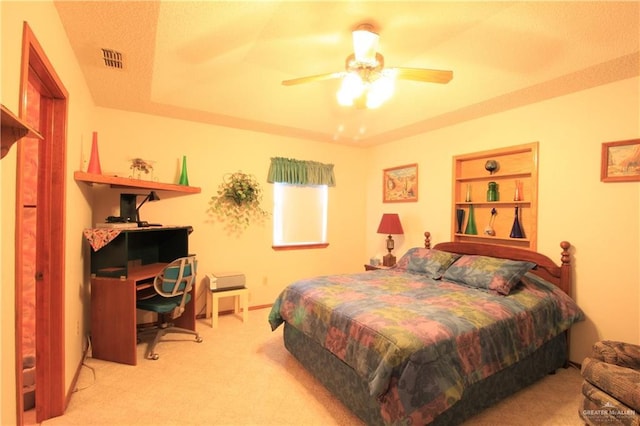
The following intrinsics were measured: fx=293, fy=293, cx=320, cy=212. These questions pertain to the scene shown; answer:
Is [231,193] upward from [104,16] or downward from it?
downward

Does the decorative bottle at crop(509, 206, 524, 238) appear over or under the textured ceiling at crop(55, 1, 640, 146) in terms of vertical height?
under

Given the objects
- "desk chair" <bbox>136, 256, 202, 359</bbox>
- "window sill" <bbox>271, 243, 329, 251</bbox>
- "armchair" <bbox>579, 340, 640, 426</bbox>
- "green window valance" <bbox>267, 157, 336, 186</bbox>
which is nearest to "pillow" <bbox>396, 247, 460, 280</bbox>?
"armchair" <bbox>579, 340, 640, 426</bbox>

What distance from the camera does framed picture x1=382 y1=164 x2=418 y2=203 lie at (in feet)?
13.5

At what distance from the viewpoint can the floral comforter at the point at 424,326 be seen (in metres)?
1.55

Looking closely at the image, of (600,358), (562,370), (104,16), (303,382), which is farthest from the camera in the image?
(562,370)

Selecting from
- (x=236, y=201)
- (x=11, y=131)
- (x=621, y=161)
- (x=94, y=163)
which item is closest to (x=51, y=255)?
(x=94, y=163)

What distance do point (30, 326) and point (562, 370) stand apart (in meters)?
4.16

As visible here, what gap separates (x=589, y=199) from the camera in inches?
100

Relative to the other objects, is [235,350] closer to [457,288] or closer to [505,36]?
[457,288]

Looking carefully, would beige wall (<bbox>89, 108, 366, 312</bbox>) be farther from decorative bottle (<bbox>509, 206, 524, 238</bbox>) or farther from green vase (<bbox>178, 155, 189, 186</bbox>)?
Result: decorative bottle (<bbox>509, 206, 524, 238</bbox>)

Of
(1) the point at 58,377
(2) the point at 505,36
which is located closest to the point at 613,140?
(2) the point at 505,36

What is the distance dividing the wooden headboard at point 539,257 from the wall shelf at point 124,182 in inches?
128

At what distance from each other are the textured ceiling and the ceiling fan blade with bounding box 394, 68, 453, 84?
25 centimetres

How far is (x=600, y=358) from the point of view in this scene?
6.37 feet
